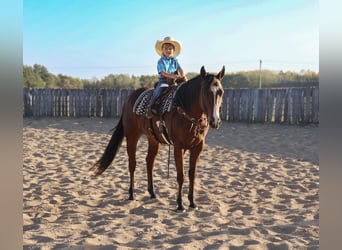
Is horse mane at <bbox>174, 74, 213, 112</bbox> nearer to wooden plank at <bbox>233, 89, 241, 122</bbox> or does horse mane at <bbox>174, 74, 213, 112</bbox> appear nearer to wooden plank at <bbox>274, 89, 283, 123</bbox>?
wooden plank at <bbox>274, 89, 283, 123</bbox>

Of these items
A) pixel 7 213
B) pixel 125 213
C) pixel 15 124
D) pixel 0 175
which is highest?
pixel 15 124

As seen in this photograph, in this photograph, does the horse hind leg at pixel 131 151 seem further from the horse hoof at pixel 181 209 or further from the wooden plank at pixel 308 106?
the wooden plank at pixel 308 106

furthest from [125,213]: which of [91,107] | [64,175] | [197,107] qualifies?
[91,107]

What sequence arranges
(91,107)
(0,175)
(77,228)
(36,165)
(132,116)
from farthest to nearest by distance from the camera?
(91,107) → (36,165) → (132,116) → (77,228) → (0,175)

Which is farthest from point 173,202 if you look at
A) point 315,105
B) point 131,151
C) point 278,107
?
point 278,107

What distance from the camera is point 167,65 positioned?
488 cm

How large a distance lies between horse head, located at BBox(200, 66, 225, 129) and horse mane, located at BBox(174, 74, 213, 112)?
23cm

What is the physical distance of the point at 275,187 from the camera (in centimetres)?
552

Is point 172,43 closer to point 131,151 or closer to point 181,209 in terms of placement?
point 131,151

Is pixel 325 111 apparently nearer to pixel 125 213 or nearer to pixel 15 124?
pixel 15 124

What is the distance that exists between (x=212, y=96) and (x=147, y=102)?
5.03ft

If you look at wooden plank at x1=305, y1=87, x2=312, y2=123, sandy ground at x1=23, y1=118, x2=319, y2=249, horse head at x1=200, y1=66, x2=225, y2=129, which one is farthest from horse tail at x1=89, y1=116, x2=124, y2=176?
wooden plank at x1=305, y1=87, x2=312, y2=123

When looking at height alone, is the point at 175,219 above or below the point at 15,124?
below

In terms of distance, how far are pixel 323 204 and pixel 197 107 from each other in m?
3.42
